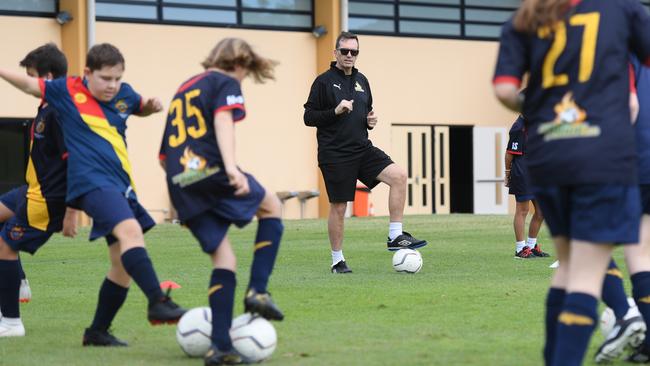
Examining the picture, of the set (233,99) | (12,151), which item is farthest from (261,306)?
(12,151)

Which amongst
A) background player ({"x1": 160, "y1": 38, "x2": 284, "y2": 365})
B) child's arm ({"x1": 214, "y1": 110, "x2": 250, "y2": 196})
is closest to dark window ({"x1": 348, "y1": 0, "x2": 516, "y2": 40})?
background player ({"x1": 160, "y1": 38, "x2": 284, "y2": 365})

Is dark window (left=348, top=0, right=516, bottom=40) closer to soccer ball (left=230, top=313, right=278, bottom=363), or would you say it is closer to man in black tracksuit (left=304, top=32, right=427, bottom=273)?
man in black tracksuit (left=304, top=32, right=427, bottom=273)

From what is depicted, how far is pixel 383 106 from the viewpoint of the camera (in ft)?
103

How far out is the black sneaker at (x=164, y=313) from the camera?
21.2 feet

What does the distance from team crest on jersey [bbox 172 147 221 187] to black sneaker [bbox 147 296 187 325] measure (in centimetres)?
72

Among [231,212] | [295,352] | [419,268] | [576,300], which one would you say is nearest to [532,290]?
[419,268]

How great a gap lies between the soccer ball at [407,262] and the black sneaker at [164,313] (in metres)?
5.33

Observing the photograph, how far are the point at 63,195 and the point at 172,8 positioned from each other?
71.4 feet

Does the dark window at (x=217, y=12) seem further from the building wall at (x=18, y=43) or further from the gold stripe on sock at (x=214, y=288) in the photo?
the gold stripe on sock at (x=214, y=288)

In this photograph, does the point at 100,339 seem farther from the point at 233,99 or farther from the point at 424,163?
the point at 424,163

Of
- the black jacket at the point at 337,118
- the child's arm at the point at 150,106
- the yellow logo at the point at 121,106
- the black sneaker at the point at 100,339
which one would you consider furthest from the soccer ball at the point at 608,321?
the black jacket at the point at 337,118

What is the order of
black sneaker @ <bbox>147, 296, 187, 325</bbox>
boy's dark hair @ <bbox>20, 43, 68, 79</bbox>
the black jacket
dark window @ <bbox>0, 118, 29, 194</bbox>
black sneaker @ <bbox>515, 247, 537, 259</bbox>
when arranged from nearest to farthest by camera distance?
black sneaker @ <bbox>147, 296, 187, 325</bbox> < boy's dark hair @ <bbox>20, 43, 68, 79</bbox> < the black jacket < black sneaker @ <bbox>515, 247, 537, 259</bbox> < dark window @ <bbox>0, 118, 29, 194</bbox>

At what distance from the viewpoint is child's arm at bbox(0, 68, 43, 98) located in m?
6.98

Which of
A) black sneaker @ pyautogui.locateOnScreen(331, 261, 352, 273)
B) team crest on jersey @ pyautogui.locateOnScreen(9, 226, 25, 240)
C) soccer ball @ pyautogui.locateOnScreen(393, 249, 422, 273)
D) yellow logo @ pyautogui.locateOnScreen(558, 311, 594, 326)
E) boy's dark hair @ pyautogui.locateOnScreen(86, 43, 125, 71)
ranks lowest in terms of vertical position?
black sneaker @ pyautogui.locateOnScreen(331, 261, 352, 273)
